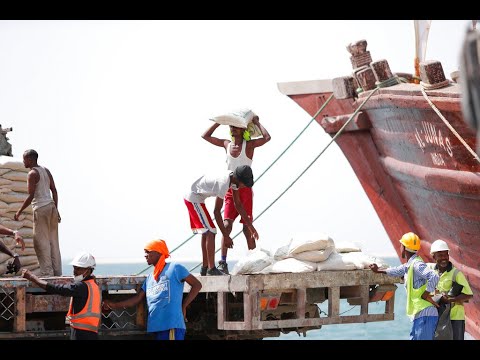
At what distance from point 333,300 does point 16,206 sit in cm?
332

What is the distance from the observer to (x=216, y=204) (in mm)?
8367

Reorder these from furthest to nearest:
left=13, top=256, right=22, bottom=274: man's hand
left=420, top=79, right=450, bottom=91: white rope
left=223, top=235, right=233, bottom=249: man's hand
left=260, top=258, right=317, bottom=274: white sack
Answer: left=420, top=79, right=450, bottom=91: white rope, left=13, top=256, right=22, bottom=274: man's hand, left=223, top=235, right=233, bottom=249: man's hand, left=260, top=258, right=317, bottom=274: white sack

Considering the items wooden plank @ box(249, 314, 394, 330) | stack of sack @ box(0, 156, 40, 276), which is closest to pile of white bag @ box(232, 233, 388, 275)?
wooden plank @ box(249, 314, 394, 330)

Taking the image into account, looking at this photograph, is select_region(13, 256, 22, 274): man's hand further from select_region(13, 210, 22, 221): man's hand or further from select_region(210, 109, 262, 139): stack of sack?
select_region(210, 109, 262, 139): stack of sack

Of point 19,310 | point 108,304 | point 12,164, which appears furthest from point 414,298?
point 12,164

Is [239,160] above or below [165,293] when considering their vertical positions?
above

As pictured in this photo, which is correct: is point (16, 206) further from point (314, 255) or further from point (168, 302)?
point (314, 255)

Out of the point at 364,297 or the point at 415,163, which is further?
the point at 415,163

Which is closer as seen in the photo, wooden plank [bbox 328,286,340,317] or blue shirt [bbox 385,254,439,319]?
blue shirt [bbox 385,254,439,319]

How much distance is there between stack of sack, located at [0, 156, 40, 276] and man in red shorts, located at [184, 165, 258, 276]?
188cm

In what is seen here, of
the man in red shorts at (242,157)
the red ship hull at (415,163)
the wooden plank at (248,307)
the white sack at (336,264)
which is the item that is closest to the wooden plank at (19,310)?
the wooden plank at (248,307)

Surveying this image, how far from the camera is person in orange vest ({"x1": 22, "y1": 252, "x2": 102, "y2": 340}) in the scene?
23.1 feet

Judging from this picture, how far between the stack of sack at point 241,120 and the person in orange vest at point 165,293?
1.87 m
